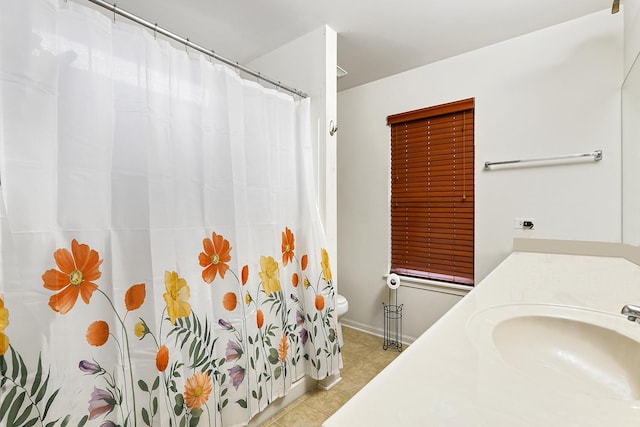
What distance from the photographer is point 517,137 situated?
7.09ft

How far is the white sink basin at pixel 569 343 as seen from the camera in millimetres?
711

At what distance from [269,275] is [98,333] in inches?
32.5

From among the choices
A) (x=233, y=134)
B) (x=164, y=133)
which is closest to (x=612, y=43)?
(x=233, y=134)

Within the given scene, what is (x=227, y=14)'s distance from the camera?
1.94 meters

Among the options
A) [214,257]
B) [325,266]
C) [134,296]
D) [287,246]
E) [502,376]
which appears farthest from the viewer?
[325,266]

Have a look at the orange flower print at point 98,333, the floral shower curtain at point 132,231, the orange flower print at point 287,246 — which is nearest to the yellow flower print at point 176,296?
the floral shower curtain at point 132,231

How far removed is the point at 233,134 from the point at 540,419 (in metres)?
1.51

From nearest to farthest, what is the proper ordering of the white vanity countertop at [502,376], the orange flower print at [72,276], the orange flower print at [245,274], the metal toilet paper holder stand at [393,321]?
the white vanity countertop at [502,376], the orange flower print at [72,276], the orange flower print at [245,274], the metal toilet paper holder stand at [393,321]

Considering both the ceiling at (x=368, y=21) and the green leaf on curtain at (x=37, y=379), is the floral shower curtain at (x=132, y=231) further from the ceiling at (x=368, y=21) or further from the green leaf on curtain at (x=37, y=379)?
the ceiling at (x=368, y=21)

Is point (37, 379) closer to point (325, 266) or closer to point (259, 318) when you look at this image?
point (259, 318)

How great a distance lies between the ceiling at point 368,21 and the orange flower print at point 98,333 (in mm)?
1841

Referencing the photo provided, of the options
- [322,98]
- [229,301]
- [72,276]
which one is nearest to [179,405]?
[229,301]

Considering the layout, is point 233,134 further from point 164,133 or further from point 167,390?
point 167,390

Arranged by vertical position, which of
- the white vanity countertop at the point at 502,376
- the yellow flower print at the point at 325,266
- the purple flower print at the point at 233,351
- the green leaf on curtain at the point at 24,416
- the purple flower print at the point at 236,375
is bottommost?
the purple flower print at the point at 236,375
